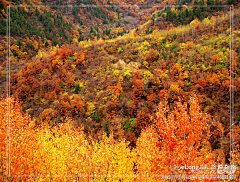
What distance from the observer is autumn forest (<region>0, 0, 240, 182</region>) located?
940cm

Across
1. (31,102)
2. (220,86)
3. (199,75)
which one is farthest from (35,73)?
(220,86)

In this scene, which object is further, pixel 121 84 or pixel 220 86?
pixel 121 84

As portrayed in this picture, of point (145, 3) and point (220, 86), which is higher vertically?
point (145, 3)

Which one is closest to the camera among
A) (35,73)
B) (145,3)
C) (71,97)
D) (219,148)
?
(219,148)

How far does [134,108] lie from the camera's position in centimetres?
2730

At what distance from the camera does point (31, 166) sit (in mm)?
9203

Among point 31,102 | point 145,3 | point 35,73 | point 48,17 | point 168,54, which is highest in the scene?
point 145,3

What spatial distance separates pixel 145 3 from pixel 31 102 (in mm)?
140463

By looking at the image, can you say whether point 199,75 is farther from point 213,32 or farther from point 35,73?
point 35,73

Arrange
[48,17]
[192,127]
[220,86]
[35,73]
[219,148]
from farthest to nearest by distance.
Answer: [48,17], [35,73], [220,86], [219,148], [192,127]

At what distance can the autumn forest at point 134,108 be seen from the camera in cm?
940

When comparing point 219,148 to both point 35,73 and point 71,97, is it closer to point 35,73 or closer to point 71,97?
point 71,97

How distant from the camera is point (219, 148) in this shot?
18.7 meters

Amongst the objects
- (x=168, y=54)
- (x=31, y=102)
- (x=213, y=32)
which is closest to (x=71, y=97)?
(x=31, y=102)
